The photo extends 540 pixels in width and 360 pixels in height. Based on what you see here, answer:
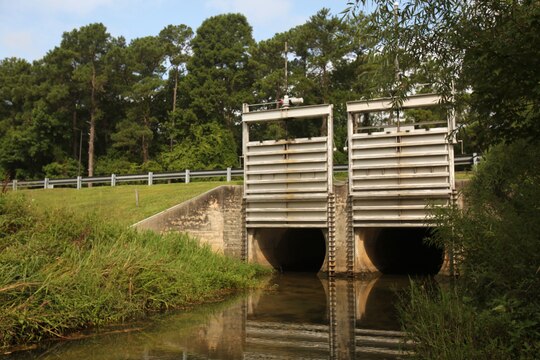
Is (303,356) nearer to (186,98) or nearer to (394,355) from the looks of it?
(394,355)

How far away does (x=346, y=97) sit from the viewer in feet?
132

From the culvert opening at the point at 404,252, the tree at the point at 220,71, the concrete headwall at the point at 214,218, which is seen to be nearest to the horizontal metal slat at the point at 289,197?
the concrete headwall at the point at 214,218

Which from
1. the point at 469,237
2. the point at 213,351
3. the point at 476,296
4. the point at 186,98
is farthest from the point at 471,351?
the point at 186,98

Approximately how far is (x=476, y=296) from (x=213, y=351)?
15.5 feet

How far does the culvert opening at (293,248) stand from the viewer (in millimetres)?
21859

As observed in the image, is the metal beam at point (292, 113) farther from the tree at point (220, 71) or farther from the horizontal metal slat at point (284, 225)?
the tree at point (220, 71)

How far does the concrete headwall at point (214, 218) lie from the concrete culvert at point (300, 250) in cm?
247

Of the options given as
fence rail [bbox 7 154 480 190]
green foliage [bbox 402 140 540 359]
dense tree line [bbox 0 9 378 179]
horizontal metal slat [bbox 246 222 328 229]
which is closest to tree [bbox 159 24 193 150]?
dense tree line [bbox 0 9 378 179]

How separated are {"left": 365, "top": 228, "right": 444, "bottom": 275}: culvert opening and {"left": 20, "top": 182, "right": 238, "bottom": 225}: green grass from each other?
713 cm

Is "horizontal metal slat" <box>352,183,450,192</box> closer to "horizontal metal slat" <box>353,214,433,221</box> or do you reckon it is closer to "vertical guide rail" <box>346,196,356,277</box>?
"vertical guide rail" <box>346,196,356,277</box>

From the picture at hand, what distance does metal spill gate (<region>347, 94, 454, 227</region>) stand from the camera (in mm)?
17859

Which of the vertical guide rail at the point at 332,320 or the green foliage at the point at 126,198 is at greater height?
the green foliage at the point at 126,198

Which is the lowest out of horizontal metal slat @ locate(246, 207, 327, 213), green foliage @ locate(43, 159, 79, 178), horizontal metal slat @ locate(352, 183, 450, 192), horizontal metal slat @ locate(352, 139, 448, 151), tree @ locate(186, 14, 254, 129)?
horizontal metal slat @ locate(246, 207, 327, 213)

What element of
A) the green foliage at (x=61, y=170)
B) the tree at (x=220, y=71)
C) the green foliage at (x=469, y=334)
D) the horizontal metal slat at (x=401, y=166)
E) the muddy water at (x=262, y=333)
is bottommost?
the muddy water at (x=262, y=333)
